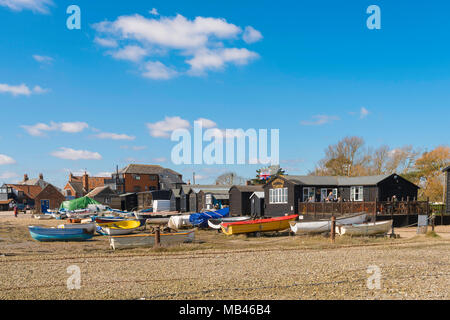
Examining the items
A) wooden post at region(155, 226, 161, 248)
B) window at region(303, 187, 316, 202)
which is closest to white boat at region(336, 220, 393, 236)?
wooden post at region(155, 226, 161, 248)

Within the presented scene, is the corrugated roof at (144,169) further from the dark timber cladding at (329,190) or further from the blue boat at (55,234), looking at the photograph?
the blue boat at (55,234)

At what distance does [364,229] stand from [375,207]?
6.35 metres

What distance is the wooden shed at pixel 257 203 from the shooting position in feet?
151

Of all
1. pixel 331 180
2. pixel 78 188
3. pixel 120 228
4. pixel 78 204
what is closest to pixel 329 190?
pixel 331 180

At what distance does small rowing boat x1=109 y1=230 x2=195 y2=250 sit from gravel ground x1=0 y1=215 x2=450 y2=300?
0.93 m

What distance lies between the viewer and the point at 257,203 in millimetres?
46812

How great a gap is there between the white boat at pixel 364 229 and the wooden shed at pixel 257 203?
19222mm

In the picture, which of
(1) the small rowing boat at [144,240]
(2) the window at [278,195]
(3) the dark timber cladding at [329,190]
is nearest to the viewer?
(1) the small rowing boat at [144,240]

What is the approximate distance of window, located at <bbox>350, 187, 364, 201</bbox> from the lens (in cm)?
3848

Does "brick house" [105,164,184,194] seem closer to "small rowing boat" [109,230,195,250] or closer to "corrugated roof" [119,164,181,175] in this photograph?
"corrugated roof" [119,164,181,175]

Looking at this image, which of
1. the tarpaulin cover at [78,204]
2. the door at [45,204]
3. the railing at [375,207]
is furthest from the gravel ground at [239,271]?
the door at [45,204]
